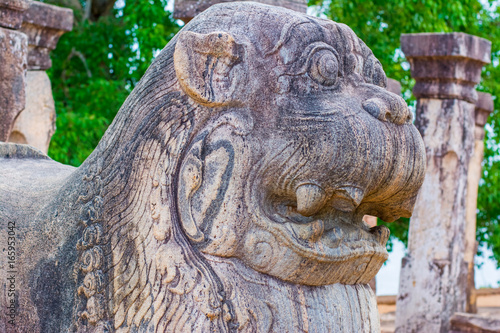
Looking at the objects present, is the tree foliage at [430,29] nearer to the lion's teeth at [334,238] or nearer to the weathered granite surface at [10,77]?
the weathered granite surface at [10,77]

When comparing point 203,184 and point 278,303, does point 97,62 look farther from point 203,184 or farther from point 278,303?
point 278,303

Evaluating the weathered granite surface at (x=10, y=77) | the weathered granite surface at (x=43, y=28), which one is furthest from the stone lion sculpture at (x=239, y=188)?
the weathered granite surface at (x=43, y=28)

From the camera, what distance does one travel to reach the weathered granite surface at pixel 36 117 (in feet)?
16.4

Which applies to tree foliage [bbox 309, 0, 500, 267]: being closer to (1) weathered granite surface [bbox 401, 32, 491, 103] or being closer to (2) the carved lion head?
(1) weathered granite surface [bbox 401, 32, 491, 103]

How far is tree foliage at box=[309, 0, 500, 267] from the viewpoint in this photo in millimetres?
8305

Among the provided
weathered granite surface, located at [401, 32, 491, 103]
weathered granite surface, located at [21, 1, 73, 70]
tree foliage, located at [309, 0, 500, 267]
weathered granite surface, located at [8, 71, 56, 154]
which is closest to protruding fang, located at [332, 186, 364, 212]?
weathered granite surface, located at [8, 71, 56, 154]

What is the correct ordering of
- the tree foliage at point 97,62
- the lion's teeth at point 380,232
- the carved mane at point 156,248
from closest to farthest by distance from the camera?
the carved mane at point 156,248
the lion's teeth at point 380,232
the tree foliage at point 97,62

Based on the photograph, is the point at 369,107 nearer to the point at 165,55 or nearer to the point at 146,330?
the point at 165,55

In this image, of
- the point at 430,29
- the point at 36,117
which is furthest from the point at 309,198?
the point at 430,29

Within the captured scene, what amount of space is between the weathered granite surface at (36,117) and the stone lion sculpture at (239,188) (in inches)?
121

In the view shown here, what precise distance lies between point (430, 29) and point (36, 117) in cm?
493

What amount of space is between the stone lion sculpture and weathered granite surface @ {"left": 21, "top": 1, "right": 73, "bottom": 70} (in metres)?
3.21

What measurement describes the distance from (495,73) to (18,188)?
8.11m

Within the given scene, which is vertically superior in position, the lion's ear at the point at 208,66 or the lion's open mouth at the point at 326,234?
the lion's ear at the point at 208,66
